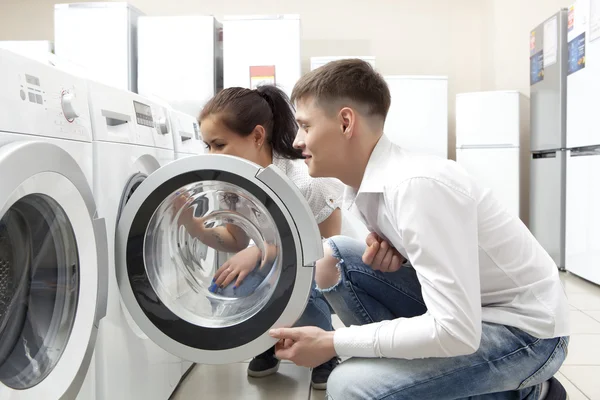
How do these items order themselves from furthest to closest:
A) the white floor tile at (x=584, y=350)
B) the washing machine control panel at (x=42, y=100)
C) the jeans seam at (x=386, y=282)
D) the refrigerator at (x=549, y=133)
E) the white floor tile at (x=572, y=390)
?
the refrigerator at (x=549, y=133) → the white floor tile at (x=584, y=350) → the white floor tile at (x=572, y=390) → the jeans seam at (x=386, y=282) → the washing machine control panel at (x=42, y=100)

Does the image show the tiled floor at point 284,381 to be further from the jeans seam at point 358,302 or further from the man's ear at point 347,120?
the man's ear at point 347,120

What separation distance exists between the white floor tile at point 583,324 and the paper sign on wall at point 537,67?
1.86 meters

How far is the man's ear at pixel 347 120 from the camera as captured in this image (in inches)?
41.6

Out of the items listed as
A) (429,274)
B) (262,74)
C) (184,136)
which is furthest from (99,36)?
(429,274)

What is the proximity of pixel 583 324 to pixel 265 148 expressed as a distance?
144 cm

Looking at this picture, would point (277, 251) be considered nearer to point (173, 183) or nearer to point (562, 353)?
point (173, 183)

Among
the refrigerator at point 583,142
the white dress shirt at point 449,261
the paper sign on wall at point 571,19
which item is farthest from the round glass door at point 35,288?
the paper sign on wall at point 571,19

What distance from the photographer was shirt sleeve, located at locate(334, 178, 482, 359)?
0.88 metres

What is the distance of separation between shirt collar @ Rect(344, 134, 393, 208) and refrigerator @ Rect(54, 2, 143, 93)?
9.77 ft

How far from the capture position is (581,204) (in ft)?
9.73

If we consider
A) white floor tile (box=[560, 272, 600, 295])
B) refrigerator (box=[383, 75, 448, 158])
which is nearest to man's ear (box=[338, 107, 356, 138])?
white floor tile (box=[560, 272, 600, 295])

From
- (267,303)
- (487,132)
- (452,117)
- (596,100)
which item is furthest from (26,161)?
(452,117)

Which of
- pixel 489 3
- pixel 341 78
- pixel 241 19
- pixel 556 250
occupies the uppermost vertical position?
pixel 489 3

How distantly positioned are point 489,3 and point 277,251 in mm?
3963
